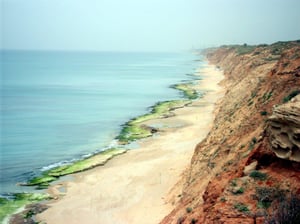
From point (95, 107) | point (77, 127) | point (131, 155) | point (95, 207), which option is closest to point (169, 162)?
point (131, 155)

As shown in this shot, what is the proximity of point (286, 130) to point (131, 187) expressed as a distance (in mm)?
17734

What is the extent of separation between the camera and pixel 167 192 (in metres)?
27.1

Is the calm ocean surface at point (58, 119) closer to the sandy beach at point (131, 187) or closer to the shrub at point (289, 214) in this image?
the sandy beach at point (131, 187)

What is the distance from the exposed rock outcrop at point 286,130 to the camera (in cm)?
1348

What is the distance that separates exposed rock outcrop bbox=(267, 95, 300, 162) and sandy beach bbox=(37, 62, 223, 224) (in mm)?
10945

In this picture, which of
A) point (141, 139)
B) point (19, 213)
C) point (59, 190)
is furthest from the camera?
point (141, 139)

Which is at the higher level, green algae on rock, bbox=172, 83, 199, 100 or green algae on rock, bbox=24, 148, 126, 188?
green algae on rock, bbox=172, 83, 199, 100

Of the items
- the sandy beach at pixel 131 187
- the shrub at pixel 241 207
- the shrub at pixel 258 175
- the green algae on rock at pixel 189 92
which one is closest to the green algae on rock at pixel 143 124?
the sandy beach at pixel 131 187

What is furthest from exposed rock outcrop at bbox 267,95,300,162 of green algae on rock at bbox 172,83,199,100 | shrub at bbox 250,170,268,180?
green algae on rock at bbox 172,83,199,100

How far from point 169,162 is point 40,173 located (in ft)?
42.2

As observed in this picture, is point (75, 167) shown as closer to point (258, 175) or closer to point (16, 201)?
point (16, 201)

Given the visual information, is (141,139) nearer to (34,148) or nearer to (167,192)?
(34,148)

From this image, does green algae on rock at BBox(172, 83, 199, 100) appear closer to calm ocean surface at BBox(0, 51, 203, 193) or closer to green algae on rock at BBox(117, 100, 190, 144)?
calm ocean surface at BBox(0, 51, 203, 193)

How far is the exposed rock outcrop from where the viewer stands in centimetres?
1348
